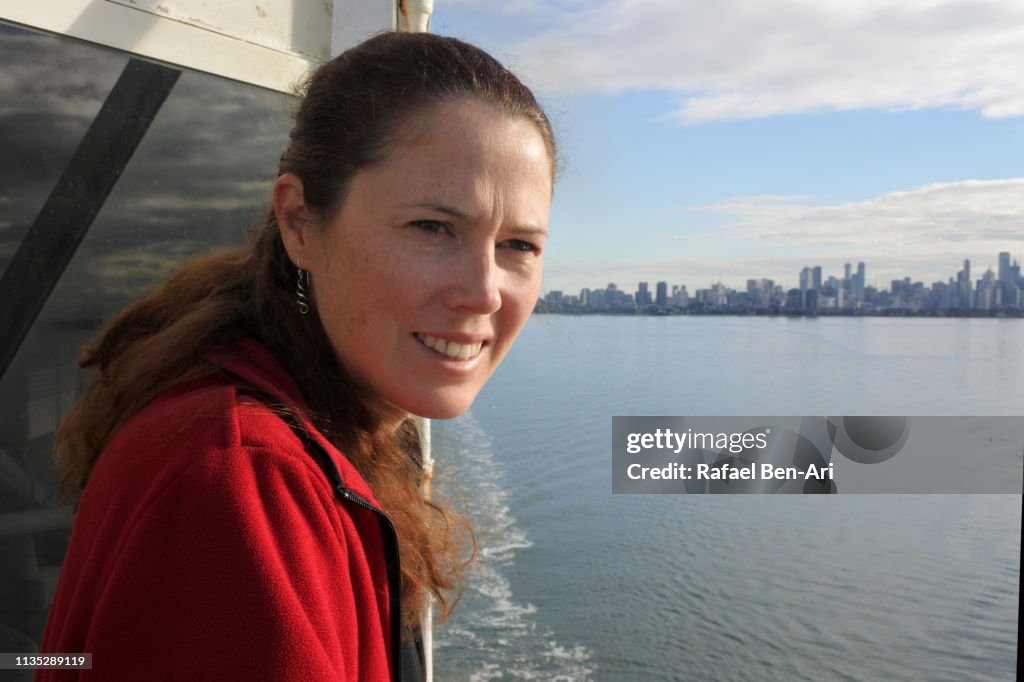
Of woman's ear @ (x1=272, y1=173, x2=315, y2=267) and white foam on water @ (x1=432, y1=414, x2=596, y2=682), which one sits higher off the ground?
woman's ear @ (x1=272, y1=173, x2=315, y2=267)

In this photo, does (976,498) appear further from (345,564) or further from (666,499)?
(345,564)

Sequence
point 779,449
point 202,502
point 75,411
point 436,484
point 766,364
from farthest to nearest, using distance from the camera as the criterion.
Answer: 1. point 766,364
2. point 779,449
3. point 436,484
4. point 75,411
5. point 202,502

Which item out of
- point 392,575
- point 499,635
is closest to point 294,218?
point 392,575

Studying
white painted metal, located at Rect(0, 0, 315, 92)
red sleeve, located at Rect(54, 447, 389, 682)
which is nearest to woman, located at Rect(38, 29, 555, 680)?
red sleeve, located at Rect(54, 447, 389, 682)

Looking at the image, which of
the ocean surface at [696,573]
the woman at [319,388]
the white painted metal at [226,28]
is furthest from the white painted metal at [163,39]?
the ocean surface at [696,573]

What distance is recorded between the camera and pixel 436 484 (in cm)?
165

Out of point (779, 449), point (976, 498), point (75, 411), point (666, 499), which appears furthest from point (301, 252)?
point (779, 449)

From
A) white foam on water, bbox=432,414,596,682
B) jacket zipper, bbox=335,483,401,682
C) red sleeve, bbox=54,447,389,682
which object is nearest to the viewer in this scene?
red sleeve, bbox=54,447,389,682

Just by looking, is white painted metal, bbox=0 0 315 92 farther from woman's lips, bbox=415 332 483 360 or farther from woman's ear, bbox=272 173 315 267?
woman's lips, bbox=415 332 483 360

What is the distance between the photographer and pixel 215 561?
73cm

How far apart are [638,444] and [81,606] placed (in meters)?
16.0

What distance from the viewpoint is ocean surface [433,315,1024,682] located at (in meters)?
10.1

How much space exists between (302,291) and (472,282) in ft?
0.84

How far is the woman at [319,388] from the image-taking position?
74 centimetres
